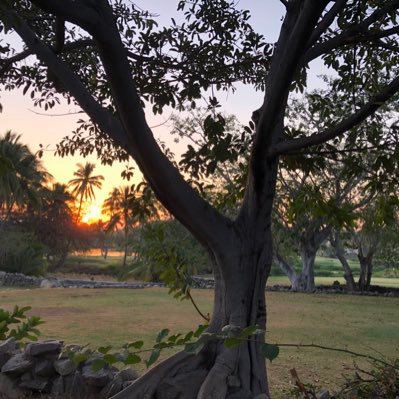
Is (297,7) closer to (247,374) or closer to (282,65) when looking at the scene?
(282,65)

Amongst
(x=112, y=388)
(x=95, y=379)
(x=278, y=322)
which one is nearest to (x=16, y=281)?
(x=278, y=322)

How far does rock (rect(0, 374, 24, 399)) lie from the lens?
5758 millimetres

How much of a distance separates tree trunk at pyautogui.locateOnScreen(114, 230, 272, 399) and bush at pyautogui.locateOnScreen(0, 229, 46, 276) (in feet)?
117

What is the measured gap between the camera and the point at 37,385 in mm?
5824

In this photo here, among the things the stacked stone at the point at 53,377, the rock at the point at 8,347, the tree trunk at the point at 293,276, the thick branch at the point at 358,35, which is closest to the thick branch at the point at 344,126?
the thick branch at the point at 358,35

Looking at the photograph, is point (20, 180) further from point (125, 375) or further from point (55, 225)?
point (125, 375)

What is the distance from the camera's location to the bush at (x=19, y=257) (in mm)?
37688

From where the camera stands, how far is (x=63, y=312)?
15.8 metres

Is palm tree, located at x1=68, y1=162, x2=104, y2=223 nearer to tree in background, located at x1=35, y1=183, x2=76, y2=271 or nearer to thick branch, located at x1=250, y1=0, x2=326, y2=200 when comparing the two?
tree in background, located at x1=35, y1=183, x2=76, y2=271

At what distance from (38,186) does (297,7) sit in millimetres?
44580

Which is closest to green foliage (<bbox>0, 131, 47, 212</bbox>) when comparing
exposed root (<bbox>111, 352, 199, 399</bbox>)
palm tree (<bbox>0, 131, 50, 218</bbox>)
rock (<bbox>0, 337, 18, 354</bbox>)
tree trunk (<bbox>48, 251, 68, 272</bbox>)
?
palm tree (<bbox>0, 131, 50, 218</bbox>)

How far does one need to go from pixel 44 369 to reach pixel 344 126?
13.6ft

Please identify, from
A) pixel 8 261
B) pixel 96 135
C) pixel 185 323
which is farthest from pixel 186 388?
pixel 8 261

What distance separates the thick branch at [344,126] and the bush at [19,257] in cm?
3638
